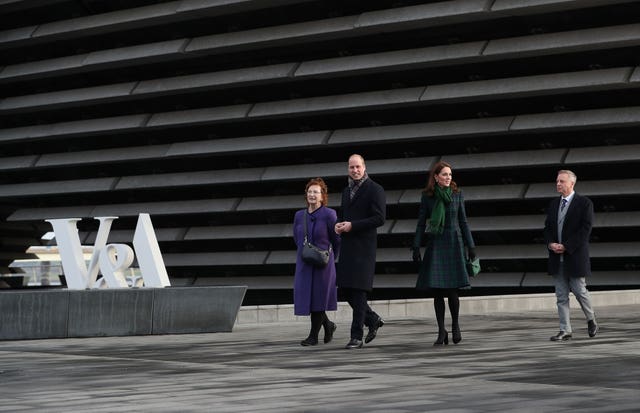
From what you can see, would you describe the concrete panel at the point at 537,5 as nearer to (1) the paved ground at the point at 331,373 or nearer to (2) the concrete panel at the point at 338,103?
(2) the concrete panel at the point at 338,103

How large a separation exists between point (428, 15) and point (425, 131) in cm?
202

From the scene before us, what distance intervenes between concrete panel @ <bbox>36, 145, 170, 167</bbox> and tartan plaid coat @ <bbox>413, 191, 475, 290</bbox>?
1003cm

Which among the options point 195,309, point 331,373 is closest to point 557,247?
point 331,373

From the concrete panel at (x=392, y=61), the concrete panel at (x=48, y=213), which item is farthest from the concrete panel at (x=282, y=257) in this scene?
the concrete panel at (x=48, y=213)

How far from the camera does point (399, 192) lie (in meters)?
19.7

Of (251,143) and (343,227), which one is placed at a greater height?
(251,143)

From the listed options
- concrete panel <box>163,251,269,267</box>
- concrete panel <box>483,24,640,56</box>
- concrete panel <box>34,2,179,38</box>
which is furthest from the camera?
concrete panel <box>163,251,269,267</box>

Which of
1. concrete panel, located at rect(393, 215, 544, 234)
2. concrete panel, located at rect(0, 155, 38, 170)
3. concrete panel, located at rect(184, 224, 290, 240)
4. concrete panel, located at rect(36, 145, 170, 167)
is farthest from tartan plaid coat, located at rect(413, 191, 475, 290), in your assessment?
concrete panel, located at rect(0, 155, 38, 170)

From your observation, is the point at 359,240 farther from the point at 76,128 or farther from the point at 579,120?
the point at 76,128

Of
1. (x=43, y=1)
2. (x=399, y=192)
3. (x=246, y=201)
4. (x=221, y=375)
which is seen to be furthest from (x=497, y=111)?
(x=221, y=375)

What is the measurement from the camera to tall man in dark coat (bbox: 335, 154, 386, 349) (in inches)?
452

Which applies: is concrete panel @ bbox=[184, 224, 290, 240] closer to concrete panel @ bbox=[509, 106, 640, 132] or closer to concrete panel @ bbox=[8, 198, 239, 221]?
concrete panel @ bbox=[8, 198, 239, 221]

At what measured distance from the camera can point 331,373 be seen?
8.83m

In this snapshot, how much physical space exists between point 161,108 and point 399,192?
408 cm
